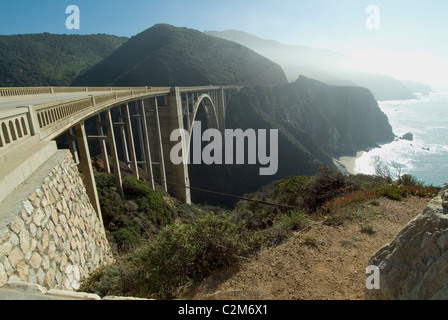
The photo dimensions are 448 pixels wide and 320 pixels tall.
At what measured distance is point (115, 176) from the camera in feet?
43.9

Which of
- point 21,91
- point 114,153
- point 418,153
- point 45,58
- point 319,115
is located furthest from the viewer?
point 319,115

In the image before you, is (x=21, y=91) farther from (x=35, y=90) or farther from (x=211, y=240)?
(x=211, y=240)

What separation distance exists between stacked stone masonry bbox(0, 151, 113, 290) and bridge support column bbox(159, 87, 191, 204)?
1644 cm

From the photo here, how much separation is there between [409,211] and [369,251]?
2.87 metres

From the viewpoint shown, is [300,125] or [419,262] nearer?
[419,262]

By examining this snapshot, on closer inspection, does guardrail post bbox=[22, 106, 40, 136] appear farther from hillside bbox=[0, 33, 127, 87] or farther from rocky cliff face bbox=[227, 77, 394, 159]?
hillside bbox=[0, 33, 127, 87]

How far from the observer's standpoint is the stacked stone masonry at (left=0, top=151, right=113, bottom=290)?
2590mm

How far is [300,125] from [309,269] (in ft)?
204

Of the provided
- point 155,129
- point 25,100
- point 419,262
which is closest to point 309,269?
point 419,262

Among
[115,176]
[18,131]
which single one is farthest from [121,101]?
[18,131]

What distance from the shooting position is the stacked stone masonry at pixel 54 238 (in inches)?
102

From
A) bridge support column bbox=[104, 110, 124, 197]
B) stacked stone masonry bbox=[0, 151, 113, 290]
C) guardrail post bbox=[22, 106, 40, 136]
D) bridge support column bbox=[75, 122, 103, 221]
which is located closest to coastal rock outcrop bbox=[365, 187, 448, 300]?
stacked stone masonry bbox=[0, 151, 113, 290]

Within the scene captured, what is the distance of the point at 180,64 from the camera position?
6050 centimetres

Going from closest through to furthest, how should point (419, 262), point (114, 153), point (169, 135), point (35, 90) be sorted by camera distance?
point (419, 262), point (114, 153), point (35, 90), point (169, 135)
